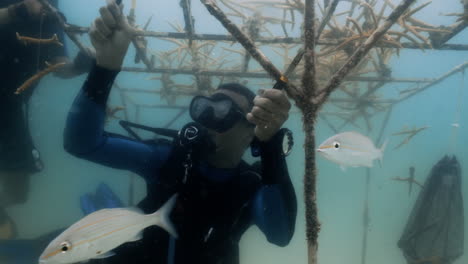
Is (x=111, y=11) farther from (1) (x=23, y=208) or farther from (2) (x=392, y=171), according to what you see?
(2) (x=392, y=171)

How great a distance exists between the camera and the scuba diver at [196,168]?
2609mm

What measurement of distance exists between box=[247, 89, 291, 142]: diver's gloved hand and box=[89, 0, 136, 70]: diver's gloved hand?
1177 mm

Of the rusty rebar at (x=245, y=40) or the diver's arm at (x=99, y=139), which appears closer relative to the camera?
the rusty rebar at (x=245, y=40)

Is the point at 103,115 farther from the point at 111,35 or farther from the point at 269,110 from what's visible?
the point at 269,110

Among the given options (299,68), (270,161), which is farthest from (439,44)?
(270,161)

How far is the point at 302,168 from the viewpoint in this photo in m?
27.8

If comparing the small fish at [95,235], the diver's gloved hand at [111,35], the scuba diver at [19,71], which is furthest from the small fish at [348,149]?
the scuba diver at [19,71]

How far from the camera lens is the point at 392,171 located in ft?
259

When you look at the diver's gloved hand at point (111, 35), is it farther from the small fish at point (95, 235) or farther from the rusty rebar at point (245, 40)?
the small fish at point (95, 235)

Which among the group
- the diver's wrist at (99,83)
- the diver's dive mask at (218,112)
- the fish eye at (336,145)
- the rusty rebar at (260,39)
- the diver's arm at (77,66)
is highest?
the rusty rebar at (260,39)

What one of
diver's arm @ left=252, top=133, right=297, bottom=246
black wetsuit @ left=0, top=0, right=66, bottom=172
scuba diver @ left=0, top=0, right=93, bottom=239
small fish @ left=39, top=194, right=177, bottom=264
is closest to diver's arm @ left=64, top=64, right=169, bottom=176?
small fish @ left=39, top=194, right=177, bottom=264

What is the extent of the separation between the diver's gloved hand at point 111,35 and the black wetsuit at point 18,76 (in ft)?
9.17

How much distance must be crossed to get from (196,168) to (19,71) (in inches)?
→ 183

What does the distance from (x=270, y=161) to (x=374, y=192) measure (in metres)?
78.4
